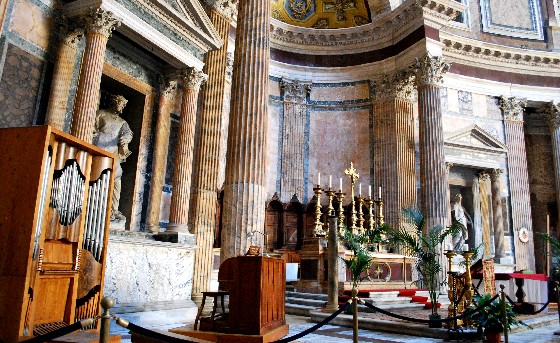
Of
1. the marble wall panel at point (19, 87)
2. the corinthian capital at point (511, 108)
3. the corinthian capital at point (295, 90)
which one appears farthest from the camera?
the corinthian capital at point (511, 108)

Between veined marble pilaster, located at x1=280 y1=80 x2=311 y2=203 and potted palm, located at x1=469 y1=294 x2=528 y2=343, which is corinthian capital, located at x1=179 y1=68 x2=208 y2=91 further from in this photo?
potted palm, located at x1=469 y1=294 x2=528 y2=343

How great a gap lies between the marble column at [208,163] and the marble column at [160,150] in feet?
2.37

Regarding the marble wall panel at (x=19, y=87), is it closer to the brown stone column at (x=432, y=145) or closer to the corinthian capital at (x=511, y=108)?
the brown stone column at (x=432, y=145)

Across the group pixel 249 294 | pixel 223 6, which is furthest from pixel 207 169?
pixel 249 294

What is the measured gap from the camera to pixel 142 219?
9.37 meters

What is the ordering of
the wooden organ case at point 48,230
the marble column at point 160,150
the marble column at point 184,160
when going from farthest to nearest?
the marble column at point 160,150, the marble column at point 184,160, the wooden organ case at point 48,230

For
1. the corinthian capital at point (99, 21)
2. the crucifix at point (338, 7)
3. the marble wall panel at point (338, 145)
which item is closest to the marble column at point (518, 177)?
the marble wall panel at point (338, 145)

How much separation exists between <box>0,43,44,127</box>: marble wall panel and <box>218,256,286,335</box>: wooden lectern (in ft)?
13.4

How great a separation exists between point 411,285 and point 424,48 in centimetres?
765

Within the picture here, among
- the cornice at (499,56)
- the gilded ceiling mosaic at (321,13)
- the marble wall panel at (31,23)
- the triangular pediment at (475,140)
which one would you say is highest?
the gilded ceiling mosaic at (321,13)

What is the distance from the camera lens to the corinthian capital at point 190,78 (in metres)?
9.83

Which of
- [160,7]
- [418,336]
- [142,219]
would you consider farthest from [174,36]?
[418,336]

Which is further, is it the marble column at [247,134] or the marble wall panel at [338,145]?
the marble wall panel at [338,145]

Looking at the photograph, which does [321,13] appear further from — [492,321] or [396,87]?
[492,321]
